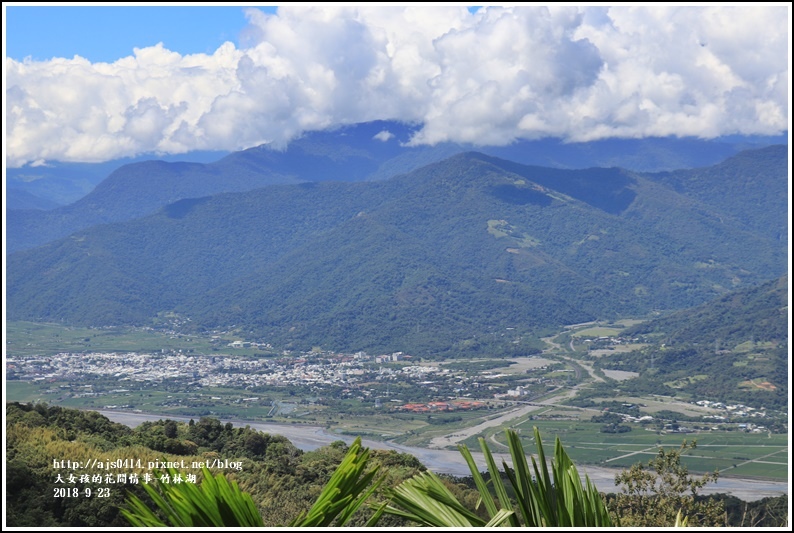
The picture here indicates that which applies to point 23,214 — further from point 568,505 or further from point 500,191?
point 568,505

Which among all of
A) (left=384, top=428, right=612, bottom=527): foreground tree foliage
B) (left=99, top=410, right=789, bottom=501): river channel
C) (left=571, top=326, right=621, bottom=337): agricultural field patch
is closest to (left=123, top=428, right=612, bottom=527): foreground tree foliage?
(left=384, top=428, right=612, bottom=527): foreground tree foliage

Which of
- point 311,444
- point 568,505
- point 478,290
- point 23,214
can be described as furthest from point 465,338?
point 23,214

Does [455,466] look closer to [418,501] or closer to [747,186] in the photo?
[418,501]

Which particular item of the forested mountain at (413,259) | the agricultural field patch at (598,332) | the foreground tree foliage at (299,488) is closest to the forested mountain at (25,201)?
the forested mountain at (413,259)

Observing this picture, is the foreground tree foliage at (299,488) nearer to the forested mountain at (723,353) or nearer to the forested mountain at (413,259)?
the forested mountain at (723,353)

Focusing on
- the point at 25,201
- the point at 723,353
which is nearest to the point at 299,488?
the point at 723,353

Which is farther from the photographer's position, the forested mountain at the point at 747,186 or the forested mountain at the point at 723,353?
the forested mountain at the point at 747,186

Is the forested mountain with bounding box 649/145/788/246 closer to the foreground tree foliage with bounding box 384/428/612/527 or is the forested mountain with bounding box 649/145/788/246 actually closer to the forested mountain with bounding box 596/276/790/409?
the forested mountain with bounding box 596/276/790/409

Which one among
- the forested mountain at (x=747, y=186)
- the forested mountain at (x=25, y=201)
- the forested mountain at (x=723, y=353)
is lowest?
the forested mountain at (x=723, y=353)
